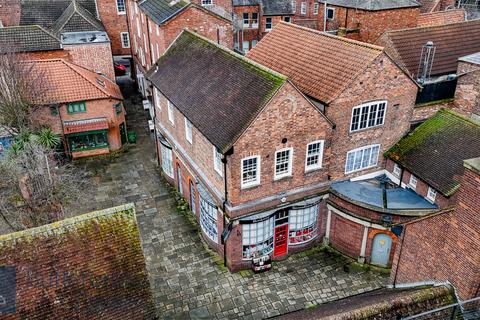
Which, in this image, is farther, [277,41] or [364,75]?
[277,41]

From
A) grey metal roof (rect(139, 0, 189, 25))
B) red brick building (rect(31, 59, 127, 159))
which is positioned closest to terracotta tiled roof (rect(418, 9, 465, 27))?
grey metal roof (rect(139, 0, 189, 25))

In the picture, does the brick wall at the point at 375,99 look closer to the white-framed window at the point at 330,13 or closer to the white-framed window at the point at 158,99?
the white-framed window at the point at 158,99

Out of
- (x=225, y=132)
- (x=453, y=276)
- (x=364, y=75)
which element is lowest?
(x=453, y=276)

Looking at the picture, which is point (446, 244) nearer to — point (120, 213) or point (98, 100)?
point (120, 213)

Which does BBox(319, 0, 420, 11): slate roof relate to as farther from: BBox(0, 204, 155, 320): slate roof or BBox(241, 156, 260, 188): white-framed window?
BBox(0, 204, 155, 320): slate roof

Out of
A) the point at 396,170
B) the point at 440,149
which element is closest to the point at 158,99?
the point at 396,170

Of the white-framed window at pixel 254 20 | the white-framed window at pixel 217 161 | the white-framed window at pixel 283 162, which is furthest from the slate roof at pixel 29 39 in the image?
the white-framed window at pixel 283 162

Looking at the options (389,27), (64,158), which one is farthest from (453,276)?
(64,158)

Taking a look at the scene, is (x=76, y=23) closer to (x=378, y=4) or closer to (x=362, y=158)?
(x=378, y=4)
